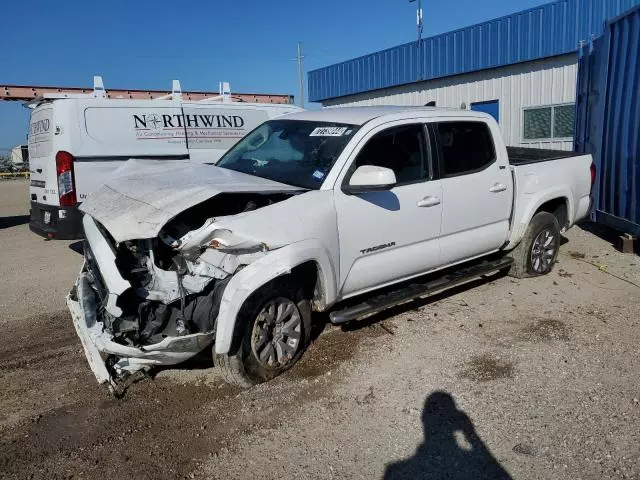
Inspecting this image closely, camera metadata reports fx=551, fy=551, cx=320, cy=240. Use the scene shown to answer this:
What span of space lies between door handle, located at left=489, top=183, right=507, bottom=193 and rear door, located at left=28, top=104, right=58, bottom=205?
17.4ft

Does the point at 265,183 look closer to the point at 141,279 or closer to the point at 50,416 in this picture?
the point at 141,279

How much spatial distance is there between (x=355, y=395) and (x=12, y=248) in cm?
790

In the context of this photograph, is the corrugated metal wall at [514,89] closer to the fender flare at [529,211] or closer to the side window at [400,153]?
the fender flare at [529,211]

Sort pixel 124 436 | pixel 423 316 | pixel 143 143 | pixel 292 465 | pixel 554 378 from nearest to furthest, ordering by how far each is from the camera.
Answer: pixel 292 465 < pixel 124 436 < pixel 554 378 < pixel 423 316 < pixel 143 143

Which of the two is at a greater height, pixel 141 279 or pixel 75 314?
pixel 141 279

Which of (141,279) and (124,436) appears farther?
(141,279)

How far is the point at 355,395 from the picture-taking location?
3.78 m

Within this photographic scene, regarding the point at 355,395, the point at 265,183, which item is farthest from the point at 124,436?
the point at 265,183

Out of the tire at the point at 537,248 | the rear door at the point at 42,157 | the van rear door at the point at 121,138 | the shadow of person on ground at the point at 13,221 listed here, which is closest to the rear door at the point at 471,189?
the tire at the point at 537,248

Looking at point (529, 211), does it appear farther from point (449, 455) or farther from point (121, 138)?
point (121, 138)

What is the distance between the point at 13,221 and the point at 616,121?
41.9 feet

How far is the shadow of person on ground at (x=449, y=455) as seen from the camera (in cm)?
290

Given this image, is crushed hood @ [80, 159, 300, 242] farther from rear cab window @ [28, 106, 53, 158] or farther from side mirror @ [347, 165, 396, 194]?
rear cab window @ [28, 106, 53, 158]

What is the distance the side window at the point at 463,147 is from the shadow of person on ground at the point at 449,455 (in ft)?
7.53
